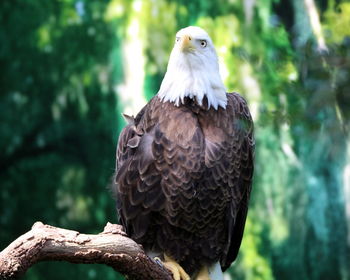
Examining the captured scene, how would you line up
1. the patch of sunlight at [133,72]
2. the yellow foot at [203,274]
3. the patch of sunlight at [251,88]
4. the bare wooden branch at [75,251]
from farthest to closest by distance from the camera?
the patch of sunlight at [133,72] → the patch of sunlight at [251,88] → the yellow foot at [203,274] → the bare wooden branch at [75,251]

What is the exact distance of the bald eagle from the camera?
3.04m

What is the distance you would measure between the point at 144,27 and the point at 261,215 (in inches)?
69.4

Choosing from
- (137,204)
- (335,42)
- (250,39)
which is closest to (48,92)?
(250,39)

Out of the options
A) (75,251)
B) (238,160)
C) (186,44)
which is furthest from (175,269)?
(186,44)

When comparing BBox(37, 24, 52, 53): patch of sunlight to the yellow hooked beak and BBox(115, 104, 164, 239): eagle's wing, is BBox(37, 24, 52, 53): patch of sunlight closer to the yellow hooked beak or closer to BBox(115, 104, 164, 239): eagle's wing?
BBox(115, 104, 164, 239): eagle's wing

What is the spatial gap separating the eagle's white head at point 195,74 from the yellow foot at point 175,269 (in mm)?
733

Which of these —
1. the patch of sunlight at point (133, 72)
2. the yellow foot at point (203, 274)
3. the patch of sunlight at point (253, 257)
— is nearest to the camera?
the yellow foot at point (203, 274)

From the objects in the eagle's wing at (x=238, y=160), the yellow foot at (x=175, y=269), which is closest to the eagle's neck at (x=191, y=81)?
the eagle's wing at (x=238, y=160)

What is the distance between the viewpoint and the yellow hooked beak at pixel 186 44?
2988 mm

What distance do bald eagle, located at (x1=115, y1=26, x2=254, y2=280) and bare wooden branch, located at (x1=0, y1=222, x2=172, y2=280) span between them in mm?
387

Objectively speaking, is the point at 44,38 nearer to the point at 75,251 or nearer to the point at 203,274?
the point at 203,274

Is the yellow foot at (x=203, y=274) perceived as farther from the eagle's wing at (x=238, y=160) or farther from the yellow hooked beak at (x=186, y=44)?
the yellow hooked beak at (x=186, y=44)

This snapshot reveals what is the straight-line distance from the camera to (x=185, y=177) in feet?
9.89

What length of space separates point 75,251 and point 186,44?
1.11 m
